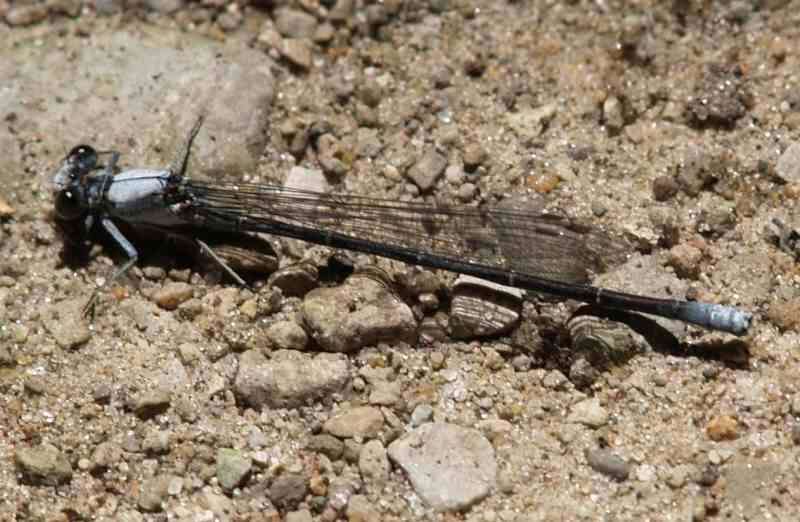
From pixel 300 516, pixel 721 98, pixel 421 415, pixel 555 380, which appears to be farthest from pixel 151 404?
pixel 721 98

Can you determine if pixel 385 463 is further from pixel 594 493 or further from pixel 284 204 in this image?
pixel 284 204

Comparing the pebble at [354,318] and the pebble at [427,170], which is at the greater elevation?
the pebble at [427,170]

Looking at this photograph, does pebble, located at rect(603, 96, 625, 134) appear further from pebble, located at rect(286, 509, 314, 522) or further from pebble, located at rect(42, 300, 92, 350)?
pebble, located at rect(42, 300, 92, 350)

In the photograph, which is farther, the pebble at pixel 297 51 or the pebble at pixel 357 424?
the pebble at pixel 297 51

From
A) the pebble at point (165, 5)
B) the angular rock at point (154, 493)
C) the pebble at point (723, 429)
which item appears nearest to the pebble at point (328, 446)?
the angular rock at point (154, 493)

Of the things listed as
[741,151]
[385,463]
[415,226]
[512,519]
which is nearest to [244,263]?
[415,226]

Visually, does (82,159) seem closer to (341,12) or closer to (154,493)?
(341,12)

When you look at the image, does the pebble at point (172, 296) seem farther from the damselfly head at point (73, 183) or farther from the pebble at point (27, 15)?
the pebble at point (27, 15)
